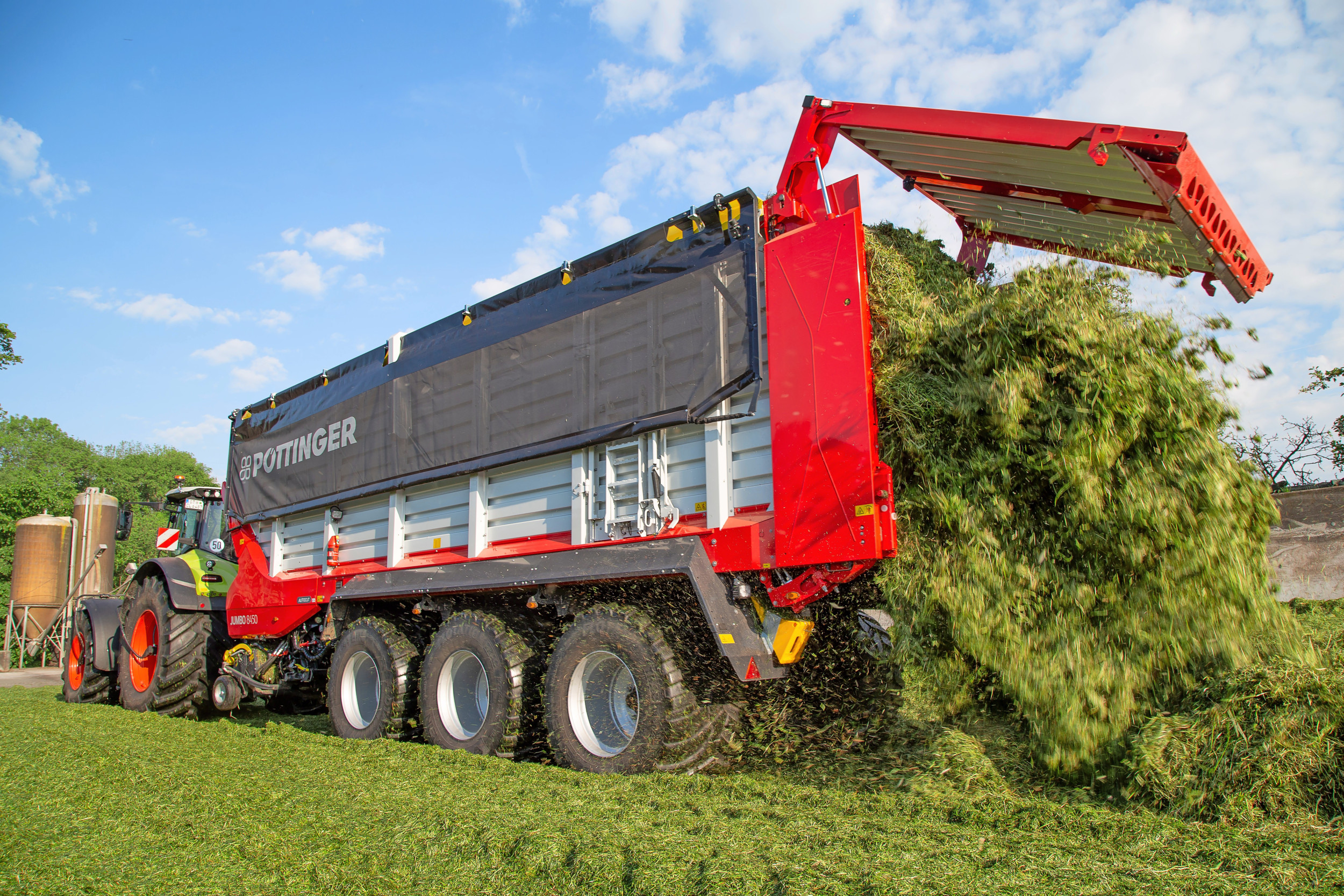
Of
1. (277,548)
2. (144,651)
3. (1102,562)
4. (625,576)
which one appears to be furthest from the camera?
(144,651)

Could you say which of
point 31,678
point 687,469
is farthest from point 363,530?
point 31,678

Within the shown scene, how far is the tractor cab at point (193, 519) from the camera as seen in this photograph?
879cm

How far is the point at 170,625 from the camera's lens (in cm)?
775

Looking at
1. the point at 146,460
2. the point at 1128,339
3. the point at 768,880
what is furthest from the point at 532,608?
the point at 146,460

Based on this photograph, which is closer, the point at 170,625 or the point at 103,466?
the point at 170,625

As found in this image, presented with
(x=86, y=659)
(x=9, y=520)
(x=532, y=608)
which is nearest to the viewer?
(x=532, y=608)

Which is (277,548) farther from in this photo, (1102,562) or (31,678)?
(31,678)

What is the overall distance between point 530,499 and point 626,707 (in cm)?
148

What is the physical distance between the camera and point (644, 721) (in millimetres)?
4125

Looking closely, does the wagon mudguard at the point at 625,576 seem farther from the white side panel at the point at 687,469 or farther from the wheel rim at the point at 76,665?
the wheel rim at the point at 76,665

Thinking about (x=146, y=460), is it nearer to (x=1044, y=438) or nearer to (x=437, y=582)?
(x=437, y=582)

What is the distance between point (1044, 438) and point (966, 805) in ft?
4.83

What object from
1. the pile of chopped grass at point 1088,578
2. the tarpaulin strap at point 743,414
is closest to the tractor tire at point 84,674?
the tarpaulin strap at point 743,414

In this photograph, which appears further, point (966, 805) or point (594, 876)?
point (966, 805)
